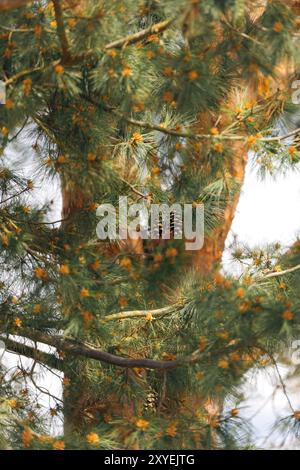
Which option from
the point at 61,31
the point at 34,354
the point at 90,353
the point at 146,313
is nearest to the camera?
the point at 61,31

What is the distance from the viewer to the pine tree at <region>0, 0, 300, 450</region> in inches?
85.0

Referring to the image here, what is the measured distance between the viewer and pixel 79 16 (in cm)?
218

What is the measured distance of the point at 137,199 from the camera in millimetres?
2941

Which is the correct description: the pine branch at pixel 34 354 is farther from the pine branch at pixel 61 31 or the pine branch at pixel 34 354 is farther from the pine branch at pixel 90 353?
the pine branch at pixel 61 31

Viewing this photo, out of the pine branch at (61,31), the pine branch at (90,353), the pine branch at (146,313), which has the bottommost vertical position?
the pine branch at (90,353)

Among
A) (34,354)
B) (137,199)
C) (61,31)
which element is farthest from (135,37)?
(34,354)

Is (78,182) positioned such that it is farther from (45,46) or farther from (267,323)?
(267,323)

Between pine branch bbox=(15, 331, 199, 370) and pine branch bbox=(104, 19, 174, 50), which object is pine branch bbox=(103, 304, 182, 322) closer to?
pine branch bbox=(15, 331, 199, 370)

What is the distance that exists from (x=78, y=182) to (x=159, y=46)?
41cm

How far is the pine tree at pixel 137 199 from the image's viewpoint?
2.16m

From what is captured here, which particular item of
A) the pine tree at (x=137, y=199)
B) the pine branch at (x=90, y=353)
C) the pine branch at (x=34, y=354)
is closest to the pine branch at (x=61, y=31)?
the pine tree at (x=137, y=199)

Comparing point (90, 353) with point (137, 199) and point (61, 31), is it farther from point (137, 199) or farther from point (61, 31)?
point (61, 31)

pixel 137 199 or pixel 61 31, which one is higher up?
pixel 61 31
